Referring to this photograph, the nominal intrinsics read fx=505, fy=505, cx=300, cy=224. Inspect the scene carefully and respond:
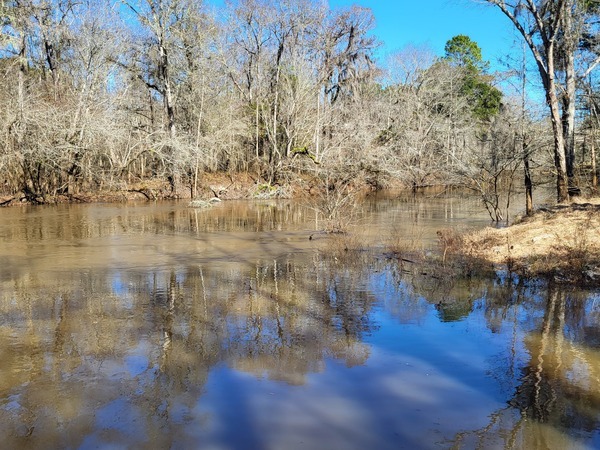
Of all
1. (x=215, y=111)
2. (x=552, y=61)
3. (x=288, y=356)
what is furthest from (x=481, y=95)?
(x=288, y=356)

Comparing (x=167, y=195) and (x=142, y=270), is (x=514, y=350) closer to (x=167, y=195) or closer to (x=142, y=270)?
(x=142, y=270)

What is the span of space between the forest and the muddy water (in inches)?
474

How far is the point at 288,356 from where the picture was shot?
21.8 ft

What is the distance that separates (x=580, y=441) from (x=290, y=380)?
9.83 feet

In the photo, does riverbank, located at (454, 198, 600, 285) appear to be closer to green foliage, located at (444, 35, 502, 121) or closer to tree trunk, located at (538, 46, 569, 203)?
tree trunk, located at (538, 46, 569, 203)

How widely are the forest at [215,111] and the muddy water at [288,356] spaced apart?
12.0 m

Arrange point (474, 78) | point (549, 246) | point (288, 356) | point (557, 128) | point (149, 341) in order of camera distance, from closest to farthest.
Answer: point (288, 356)
point (149, 341)
point (549, 246)
point (557, 128)
point (474, 78)

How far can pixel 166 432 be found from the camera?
479 cm


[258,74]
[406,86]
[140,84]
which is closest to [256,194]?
[258,74]

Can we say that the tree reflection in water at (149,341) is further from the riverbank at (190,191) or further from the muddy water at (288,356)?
the riverbank at (190,191)

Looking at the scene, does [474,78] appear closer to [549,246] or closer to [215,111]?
[215,111]

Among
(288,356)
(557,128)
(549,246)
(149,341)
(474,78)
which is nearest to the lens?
(288,356)

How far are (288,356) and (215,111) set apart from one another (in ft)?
113

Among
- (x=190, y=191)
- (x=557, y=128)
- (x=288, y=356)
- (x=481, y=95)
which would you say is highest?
(x=481, y=95)
